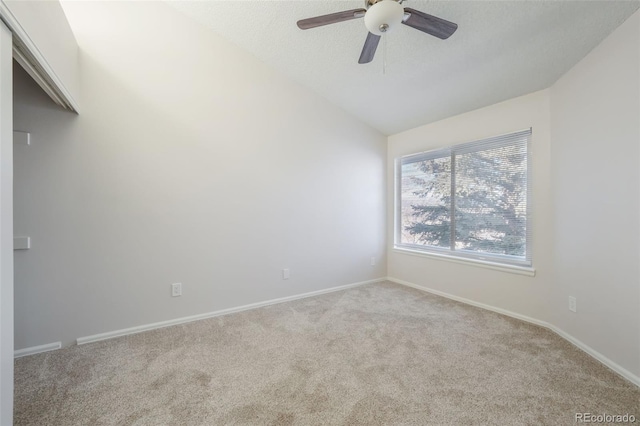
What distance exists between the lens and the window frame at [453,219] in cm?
264

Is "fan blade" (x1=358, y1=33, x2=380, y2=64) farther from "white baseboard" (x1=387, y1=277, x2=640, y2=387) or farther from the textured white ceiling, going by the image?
"white baseboard" (x1=387, y1=277, x2=640, y2=387)

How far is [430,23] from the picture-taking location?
1.56 meters

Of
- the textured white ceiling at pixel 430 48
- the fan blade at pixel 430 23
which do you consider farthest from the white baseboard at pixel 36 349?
the fan blade at pixel 430 23

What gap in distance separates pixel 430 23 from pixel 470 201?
7.17 ft

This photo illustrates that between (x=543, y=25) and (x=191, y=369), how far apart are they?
359 centimetres

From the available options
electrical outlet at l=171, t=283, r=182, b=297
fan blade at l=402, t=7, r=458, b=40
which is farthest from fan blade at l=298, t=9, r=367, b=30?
electrical outlet at l=171, t=283, r=182, b=297

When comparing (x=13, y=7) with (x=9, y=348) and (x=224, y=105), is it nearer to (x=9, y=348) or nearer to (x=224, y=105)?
(x=9, y=348)

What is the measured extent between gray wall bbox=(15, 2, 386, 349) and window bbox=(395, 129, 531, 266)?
1.25 m

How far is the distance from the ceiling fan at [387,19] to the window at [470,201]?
1.76 m

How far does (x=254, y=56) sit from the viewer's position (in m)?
2.94

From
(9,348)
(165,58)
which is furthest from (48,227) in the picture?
(165,58)

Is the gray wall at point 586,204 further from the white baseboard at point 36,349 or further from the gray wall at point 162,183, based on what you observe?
the white baseboard at point 36,349

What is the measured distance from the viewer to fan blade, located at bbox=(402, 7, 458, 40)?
1493 millimetres

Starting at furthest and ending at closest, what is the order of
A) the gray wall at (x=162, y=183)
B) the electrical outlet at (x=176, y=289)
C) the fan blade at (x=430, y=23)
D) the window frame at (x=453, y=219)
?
the window frame at (x=453, y=219) < the electrical outlet at (x=176, y=289) < the gray wall at (x=162, y=183) < the fan blade at (x=430, y=23)
